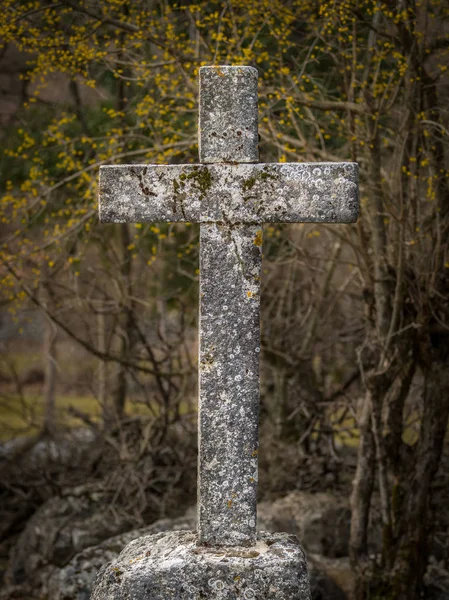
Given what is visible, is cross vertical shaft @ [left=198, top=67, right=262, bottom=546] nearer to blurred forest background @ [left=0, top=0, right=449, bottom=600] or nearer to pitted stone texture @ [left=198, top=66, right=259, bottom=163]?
pitted stone texture @ [left=198, top=66, right=259, bottom=163]

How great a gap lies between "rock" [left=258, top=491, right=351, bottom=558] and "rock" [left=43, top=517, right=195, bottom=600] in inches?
36.3

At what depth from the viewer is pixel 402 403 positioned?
5422mm

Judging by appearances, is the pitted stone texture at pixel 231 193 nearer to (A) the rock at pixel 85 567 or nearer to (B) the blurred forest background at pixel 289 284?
(B) the blurred forest background at pixel 289 284

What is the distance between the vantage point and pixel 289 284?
320 inches

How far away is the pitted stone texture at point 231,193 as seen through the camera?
3160mm

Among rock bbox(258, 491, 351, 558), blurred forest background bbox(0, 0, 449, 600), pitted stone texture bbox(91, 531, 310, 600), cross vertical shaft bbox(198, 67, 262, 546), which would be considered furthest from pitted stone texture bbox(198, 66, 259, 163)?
rock bbox(258, 491, 351, 558)

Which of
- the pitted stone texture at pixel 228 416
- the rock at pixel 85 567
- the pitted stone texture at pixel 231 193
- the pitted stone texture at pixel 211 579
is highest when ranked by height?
the pitted stone texture at pixel 231 193

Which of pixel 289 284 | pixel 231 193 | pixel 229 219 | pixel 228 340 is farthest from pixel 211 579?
pixel 289 284

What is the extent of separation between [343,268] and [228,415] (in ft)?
21.8

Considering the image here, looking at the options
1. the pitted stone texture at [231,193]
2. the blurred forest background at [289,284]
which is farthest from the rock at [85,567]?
the pitted stone texture at [231,193]

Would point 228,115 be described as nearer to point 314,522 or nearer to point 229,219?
point 229,219

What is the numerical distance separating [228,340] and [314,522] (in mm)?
4013

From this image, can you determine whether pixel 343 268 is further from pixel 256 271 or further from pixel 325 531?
pixel 256 271

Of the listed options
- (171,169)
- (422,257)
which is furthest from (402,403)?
(171,169)
